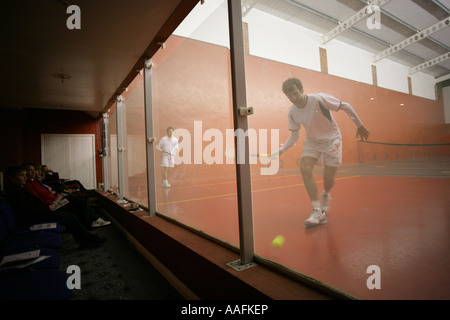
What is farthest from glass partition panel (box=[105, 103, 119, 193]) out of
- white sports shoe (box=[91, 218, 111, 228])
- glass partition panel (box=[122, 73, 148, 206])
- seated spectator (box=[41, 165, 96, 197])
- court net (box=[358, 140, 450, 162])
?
court net (box=[358, 140, 450, 162])

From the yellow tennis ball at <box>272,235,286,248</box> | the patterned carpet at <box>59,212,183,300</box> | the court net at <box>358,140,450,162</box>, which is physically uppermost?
the court net at <box>358,140,450,162</box>

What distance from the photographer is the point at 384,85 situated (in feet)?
3.57

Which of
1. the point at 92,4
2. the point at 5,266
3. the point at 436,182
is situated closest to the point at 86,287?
the point at 5,266

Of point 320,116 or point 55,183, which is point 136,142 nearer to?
point 55,183

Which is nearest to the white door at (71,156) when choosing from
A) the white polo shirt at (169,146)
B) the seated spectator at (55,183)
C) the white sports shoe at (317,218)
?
the seated spectator at (55,183)

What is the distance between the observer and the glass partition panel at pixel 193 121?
296 cm

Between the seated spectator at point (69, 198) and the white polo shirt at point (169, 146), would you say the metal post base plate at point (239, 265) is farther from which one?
the seated spectator at point (69, 198)

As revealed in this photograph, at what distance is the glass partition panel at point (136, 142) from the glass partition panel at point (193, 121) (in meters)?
0.25

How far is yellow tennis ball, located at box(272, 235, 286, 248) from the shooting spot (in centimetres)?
143

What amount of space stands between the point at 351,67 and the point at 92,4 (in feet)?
6.77

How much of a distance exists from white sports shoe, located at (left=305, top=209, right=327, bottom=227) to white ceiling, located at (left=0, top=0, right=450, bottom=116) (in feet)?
2.73

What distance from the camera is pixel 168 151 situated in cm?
400

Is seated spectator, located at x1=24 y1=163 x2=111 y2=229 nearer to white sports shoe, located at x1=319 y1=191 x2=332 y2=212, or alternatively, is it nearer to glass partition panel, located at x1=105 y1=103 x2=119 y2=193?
glass partition panel, located at x1=105 y1=103 x2=119 y2=193

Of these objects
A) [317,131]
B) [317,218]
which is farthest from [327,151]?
[317,218]
